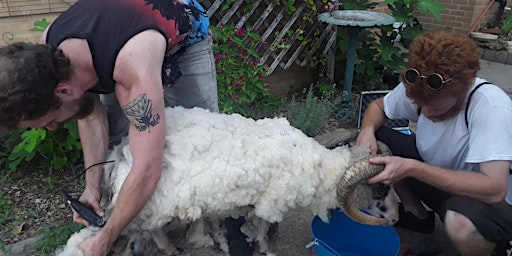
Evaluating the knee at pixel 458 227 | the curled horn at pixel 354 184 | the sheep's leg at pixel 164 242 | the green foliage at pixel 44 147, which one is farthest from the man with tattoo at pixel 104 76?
the knee at pixel 458 227

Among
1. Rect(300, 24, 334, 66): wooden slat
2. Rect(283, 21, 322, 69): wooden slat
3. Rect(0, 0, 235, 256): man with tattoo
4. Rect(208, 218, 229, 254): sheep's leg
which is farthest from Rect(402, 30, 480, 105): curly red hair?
Rect(300, 24, 334, 66): wooden slat

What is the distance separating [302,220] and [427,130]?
1.12 meters

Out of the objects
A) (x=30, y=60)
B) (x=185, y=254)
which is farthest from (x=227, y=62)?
(x=30, y=60)

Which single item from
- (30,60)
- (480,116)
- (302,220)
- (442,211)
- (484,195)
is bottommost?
(302,220)

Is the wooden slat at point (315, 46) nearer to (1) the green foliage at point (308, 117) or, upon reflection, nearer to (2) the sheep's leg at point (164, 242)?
(1) the green foliage at point (308, 117)

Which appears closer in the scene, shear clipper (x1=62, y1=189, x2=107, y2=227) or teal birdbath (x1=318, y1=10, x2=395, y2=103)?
shear clipper (x1=62, y1=189, x2=107, y2=227)

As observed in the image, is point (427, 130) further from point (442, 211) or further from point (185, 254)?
point (185, 254)

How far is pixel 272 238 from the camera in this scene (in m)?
2.72

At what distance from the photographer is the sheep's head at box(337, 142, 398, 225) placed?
7.16 feet

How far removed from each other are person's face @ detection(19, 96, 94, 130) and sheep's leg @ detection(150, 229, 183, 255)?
760 mm

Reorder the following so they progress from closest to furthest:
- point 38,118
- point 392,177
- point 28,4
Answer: point 38,118 → point 392,177 → point 28,4

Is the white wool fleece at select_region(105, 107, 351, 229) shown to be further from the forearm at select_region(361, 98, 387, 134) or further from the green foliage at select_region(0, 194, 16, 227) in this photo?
the green foliage at select_region(0, 194, 16, 227)

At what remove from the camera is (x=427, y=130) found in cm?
265

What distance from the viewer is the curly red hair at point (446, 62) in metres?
2.14
